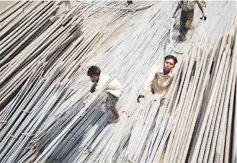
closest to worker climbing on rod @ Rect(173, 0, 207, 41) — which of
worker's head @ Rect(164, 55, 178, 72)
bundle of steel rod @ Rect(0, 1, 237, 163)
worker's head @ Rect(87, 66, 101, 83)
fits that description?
bundle of steel rod @ Rect(0, 1, 237, 163)

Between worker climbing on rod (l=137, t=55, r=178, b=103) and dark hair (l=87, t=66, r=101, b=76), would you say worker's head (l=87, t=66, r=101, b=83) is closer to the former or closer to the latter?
dark hair (l=87, t=66, r=101, b=76)

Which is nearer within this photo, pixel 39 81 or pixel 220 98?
pixel 220 98

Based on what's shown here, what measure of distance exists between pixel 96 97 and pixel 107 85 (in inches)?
10.9

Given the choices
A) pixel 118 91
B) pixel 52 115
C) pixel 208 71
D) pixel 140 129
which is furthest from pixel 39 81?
pixel 208 71

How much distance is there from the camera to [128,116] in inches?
→ 235

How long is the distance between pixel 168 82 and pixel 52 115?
4.57 ft

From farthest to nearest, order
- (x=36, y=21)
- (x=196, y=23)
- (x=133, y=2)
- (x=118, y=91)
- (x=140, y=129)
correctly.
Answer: (x=133, y=2), (x=196, y=23), (x=36, y=21), (x=118, y=91), (x=140, y=129)

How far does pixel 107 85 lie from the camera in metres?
5.38

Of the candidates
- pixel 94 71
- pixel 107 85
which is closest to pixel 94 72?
pixel 94 71

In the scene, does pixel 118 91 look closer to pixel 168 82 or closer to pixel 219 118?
pixel 168 82

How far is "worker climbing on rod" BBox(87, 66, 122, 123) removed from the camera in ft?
17.0

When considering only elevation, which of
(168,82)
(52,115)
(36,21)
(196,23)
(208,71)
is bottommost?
(52,115)

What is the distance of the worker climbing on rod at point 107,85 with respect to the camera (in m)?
5.18

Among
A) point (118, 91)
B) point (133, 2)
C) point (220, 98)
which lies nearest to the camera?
point (220, 98)
